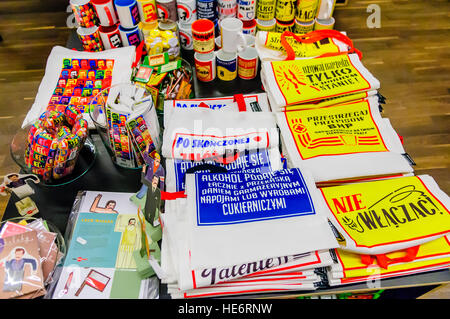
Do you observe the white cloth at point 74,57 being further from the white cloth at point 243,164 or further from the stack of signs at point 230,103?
the white cloth at point 243,164

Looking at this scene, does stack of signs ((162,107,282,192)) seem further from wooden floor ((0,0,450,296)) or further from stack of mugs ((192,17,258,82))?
wooden floor ((0,0,450,296))

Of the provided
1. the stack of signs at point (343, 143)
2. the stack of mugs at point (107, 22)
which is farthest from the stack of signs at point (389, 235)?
the stack of mugs at point (107, 22)

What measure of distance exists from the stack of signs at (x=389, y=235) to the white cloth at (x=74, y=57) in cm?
89

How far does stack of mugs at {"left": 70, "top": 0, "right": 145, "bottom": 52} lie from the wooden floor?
108cm

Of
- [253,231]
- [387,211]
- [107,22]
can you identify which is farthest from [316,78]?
[107,22]

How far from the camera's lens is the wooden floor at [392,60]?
2.00 meters

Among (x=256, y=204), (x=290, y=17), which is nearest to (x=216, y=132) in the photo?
(x=256, y=204)

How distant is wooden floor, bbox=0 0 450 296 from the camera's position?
6.57ft

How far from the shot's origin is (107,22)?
123cm

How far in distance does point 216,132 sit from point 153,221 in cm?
32

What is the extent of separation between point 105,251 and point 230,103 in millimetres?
605

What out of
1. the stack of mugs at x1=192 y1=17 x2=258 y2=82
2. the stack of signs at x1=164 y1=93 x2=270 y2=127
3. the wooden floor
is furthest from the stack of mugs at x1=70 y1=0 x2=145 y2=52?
the wooden floor

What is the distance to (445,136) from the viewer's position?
6.64ft
